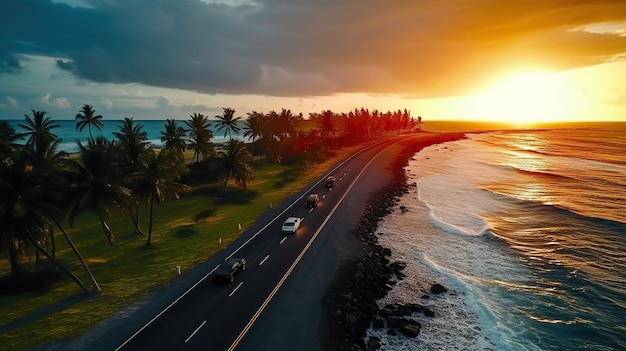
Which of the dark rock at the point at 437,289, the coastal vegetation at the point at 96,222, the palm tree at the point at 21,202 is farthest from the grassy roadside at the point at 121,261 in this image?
the dark rock at the point at 437,289

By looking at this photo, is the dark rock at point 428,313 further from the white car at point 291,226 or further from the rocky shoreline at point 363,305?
the white car at point 291,226

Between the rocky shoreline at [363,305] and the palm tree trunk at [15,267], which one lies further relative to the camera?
the palm tree trunk at [15,267]

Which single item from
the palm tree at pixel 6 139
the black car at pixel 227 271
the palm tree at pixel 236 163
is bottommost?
the black car at pixel 227 271

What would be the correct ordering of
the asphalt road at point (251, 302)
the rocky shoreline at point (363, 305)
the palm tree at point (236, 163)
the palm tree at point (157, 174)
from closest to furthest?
the asphalt road at point (251, 302) → the rocky shoreline at point (363, 305) → the palm tree at point (157, 174) → the palm tree at point (236, 163)

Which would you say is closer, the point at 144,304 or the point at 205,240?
the point at 144,304

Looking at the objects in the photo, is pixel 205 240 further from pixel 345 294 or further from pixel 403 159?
pixel 403 159

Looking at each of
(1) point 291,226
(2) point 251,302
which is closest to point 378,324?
(2) point 251,302

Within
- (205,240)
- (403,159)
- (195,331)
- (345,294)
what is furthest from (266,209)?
(403,159)
